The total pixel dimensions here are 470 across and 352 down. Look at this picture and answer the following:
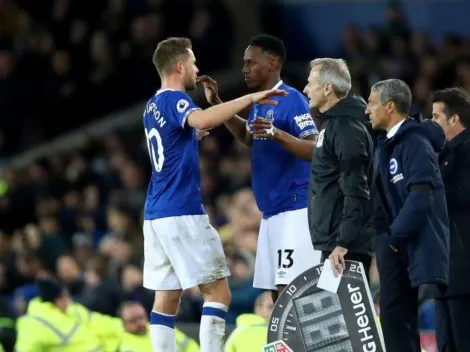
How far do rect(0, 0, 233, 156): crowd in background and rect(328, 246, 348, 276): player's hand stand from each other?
9.11m

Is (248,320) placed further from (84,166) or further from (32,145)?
(32,145)

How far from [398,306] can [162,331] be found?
1.36 metres

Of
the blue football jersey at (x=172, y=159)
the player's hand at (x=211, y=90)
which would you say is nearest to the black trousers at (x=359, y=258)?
the blue football jersey at (x=172, y=159)

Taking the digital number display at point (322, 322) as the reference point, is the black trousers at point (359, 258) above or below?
above

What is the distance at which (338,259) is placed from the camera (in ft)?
23.3

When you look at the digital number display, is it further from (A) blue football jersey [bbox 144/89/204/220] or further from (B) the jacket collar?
(B) the jacket collar

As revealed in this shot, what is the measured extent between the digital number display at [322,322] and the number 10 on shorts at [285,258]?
488 mm

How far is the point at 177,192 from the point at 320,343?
1.18 meters

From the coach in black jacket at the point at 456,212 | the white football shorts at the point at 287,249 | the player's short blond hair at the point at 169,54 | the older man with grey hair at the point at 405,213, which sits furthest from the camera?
the white football shorts at the point at 287,249

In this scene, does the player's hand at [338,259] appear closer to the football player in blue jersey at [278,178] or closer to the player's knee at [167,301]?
the football player in blue jersey at [278,178]

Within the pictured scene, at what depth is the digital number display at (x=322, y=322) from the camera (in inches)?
285

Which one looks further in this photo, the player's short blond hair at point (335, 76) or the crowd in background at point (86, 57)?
the crowd in background at point (86, 57)

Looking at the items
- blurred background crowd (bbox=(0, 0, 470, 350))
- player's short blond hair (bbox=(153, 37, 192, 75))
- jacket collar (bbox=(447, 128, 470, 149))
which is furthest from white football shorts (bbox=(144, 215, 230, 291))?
blurred background crowd (bbox=(0, 0, 470, 350))

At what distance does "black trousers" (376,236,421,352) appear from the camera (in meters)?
7.24
